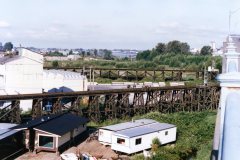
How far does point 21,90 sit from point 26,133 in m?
10.3

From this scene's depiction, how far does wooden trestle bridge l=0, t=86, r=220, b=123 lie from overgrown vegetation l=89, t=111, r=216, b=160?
1.21m

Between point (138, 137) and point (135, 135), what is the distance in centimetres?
24

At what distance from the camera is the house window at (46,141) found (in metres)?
19.9

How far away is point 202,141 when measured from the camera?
22141 millimetres

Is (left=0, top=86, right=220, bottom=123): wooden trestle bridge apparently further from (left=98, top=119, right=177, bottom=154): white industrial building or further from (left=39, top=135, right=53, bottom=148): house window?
(left=98, top=119, right=177, bottom=154): white industrial building

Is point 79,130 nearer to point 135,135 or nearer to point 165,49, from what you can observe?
point 135,135

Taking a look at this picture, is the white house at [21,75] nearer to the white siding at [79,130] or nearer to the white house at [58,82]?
the white house at [58,82]

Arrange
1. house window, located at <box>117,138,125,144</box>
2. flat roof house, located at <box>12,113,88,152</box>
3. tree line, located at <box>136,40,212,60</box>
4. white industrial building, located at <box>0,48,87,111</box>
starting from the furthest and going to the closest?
tree line, located at <box>136,40,212,60</box> < white industrial building, located at <box>0,48,87,111</box> < house window, located at <box>117,138,125,144</box> < flat roof house, located at <box>12,113,88,152</box>

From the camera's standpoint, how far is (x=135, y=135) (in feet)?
65.0

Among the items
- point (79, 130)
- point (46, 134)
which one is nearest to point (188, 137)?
point (79, 130)

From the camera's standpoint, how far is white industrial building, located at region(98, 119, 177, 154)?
19766 millimetres

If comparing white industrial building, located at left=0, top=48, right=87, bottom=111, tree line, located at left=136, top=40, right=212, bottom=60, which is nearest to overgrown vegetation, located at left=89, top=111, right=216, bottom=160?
white industrial building, located at left=0, top=48, right=87, bottom=111

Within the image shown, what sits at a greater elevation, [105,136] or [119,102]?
[119,102]

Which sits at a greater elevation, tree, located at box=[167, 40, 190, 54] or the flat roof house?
tree, located at box=[167, 40, 190, 54]
